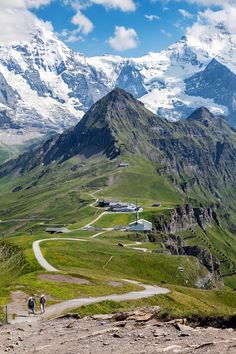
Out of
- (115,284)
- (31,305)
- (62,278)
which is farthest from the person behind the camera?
(115,284)

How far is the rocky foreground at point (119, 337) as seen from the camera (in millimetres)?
38759

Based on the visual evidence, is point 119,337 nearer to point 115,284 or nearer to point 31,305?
point 31,305

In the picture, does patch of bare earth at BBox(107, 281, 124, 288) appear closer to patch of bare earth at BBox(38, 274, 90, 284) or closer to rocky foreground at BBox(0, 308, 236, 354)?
patch of bare earth at BBox(38, 274, 90, 284)

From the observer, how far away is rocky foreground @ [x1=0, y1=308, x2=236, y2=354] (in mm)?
38759

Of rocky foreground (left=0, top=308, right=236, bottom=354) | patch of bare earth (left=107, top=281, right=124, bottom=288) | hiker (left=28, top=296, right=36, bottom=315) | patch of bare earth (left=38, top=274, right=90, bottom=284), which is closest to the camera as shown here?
rocky foreground (left=0, top=308, right=236, bottom=354)

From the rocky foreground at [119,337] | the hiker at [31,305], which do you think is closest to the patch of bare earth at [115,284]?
A: the hiker at [31,305]

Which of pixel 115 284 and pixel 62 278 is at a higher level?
pixel 62 278

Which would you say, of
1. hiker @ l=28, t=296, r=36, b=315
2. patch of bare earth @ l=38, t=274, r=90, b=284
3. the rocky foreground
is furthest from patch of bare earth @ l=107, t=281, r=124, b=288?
the rocky foreground

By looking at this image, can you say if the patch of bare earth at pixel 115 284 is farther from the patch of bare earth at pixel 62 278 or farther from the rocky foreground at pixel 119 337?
the rocky foreground at pixel 119 337

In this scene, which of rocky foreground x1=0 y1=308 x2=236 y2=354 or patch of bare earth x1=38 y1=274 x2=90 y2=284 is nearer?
rocky foreground x1=0 y1=308 x2=236 y2=354

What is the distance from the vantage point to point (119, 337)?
44.8 meters

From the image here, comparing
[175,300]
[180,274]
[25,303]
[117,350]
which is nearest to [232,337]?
[117,350]

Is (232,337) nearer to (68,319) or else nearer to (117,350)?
(117,350)

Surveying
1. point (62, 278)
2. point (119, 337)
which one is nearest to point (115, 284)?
point (62, 278)
